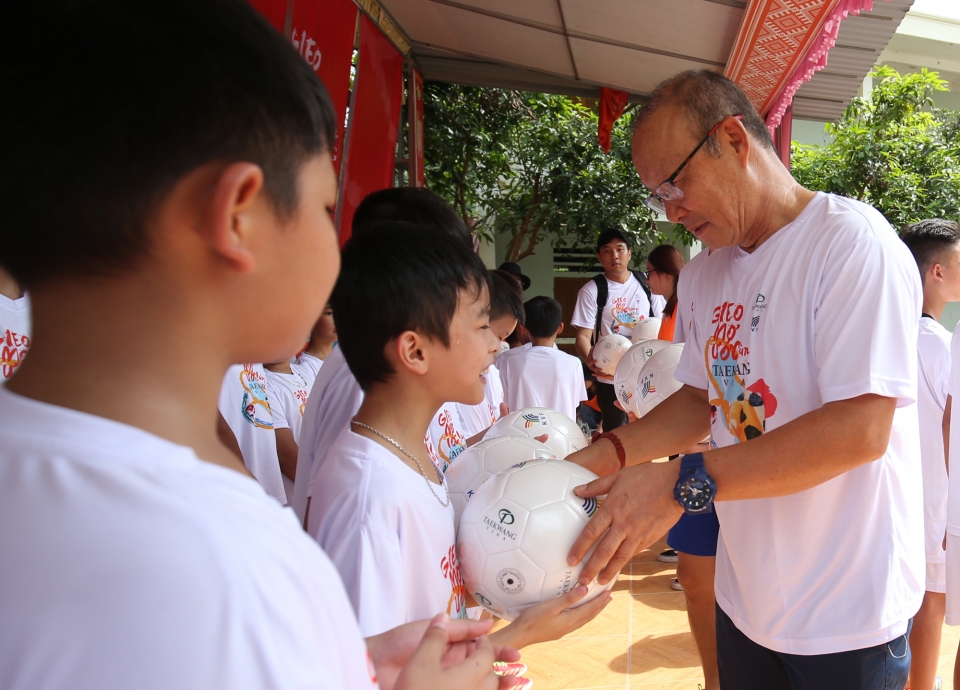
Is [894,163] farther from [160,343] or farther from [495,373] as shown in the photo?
[160,343]

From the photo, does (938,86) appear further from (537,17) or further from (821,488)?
(821,488)

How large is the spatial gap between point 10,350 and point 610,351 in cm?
388

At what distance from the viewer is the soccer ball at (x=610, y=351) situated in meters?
5.16

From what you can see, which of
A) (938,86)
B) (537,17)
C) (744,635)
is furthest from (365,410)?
(938,86)

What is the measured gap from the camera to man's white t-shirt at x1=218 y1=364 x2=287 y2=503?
258 cm

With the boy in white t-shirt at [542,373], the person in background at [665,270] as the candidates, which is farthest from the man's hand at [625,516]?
the person in background at [665,270]

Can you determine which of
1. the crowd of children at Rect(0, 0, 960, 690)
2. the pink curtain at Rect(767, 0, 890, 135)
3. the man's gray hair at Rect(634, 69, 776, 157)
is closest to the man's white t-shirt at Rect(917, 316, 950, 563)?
the pink curtain at Rect(767, 0, 890, 135)

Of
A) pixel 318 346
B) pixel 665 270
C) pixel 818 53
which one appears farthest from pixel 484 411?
pixel 665 270

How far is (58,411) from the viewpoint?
20.5 inches

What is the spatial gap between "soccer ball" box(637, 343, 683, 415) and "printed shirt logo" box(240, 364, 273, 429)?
5.07 ft

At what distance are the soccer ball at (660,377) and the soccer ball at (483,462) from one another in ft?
4.20

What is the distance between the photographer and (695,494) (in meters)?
1.52

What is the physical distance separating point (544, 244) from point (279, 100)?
13.6 meters

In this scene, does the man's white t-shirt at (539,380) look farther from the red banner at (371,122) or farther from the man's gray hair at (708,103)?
the man's gray hair at (708,103)
